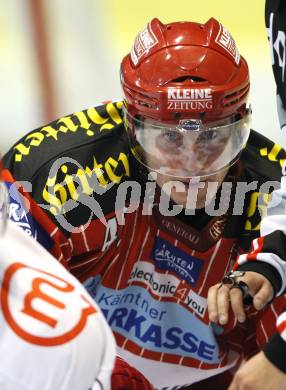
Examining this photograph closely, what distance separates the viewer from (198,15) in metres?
3.51

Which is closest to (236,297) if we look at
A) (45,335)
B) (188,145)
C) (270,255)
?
(270,255)

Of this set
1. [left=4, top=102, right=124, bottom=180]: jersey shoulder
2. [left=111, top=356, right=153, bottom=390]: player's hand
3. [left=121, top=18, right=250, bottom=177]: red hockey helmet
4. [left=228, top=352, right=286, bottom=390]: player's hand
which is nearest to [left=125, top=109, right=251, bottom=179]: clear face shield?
[left=121, top=18, right=250, bottom=177]: red hockey helmet

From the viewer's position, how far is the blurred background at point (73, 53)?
9.99ft

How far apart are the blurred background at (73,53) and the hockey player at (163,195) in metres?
1.20

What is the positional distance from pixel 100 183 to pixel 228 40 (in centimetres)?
43

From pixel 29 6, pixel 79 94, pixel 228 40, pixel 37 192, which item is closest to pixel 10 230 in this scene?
pixel 37 192

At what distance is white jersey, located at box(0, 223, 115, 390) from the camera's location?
95cm

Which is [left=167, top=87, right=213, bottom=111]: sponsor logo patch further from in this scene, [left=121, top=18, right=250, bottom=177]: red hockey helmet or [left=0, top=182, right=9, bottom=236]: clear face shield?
[left=0, top=182, right=9, bottom=236]: clear face shield

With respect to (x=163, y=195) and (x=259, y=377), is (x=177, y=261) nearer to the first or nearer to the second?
(x=163, y=195)

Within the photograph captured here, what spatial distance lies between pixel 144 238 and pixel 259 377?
0.67 metres

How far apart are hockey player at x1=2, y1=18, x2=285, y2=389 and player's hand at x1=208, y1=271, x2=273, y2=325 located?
0.29 meters

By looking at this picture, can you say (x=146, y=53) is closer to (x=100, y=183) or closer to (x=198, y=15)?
(x=100, y=183)

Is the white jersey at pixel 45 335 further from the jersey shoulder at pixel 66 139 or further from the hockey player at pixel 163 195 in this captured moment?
the jersey shoulder at pixel 66 139

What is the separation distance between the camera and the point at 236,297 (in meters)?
1.42
